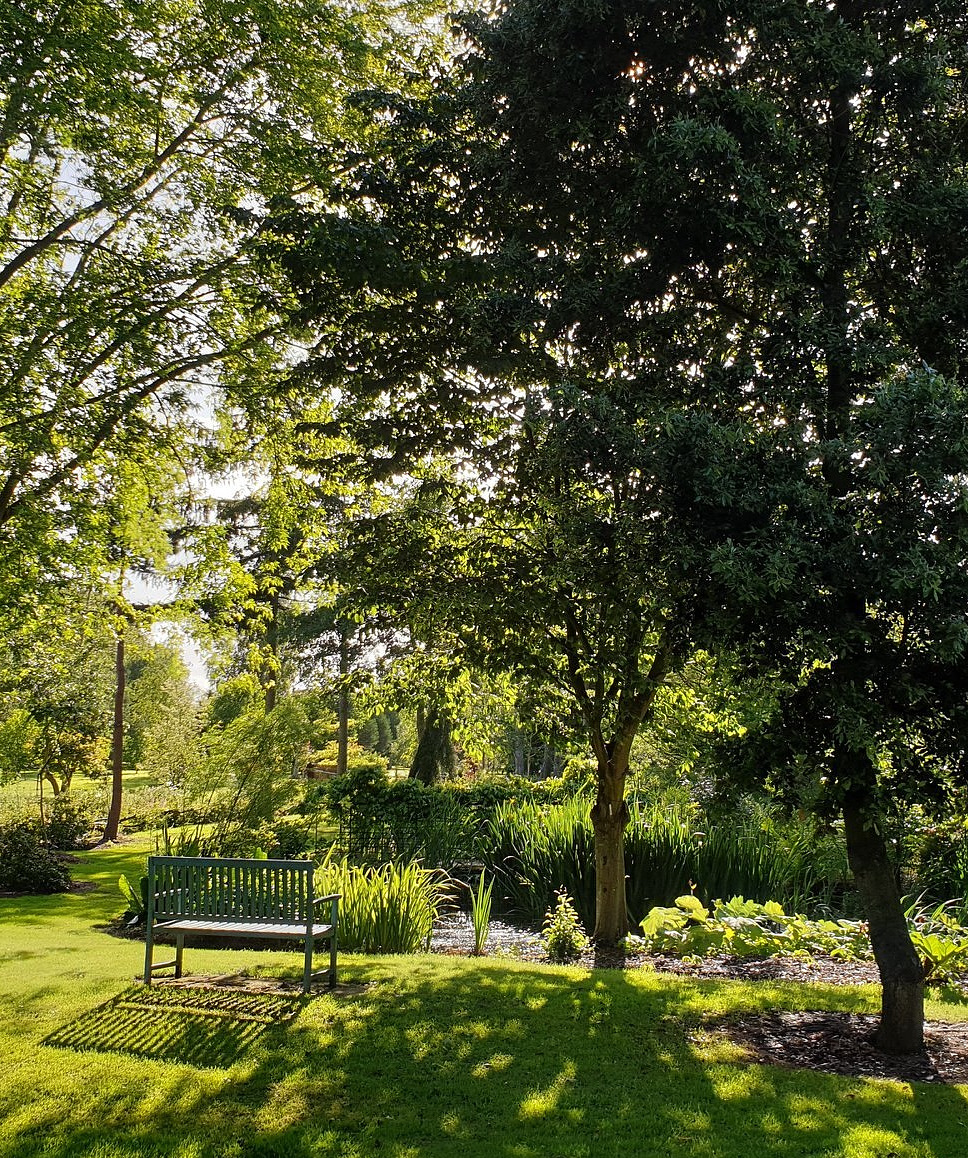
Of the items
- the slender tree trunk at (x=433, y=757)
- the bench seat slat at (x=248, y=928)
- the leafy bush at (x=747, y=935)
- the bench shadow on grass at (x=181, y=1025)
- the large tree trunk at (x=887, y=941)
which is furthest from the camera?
the slender tree trunk at (x=433, y=757)

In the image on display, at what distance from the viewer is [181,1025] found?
5.31 meters

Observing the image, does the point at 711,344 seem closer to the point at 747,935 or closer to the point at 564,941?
the point at 747,935

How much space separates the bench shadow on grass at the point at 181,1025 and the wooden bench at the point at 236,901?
0.39 metres

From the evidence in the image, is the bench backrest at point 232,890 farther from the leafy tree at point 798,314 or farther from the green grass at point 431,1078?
the leafy tree at point 798,314

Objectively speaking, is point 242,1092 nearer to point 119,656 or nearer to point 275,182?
point 275,182

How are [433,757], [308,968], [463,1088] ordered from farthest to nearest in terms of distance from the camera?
1. [433,757]
2. [308,968]
3. [463,1088]

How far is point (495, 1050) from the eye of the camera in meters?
4.96

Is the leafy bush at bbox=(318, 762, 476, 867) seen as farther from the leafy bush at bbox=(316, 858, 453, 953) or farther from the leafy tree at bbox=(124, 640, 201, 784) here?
the leafy bush at bbox=(316, 858, 453, 953)

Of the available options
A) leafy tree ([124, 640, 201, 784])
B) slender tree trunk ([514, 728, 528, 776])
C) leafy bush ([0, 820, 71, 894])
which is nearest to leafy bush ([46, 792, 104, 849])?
leafy tree ([124, 640, 201, 784])

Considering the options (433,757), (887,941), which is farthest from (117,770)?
(887,941)

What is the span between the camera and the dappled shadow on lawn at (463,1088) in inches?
147

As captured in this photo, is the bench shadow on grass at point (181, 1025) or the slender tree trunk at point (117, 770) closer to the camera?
the bench shadow on grass at point (181, 1025)

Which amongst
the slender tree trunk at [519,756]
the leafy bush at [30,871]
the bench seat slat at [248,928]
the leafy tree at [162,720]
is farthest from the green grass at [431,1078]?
the slender tree trunk at [519,756]

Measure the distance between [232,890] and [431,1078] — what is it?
250 centimetres
